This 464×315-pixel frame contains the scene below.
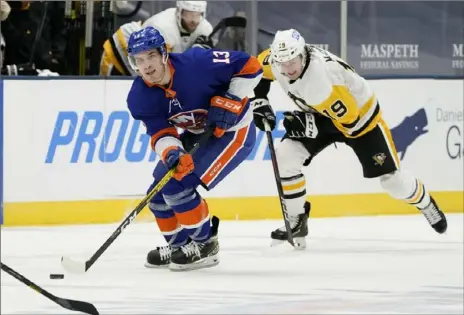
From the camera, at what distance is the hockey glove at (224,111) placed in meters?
3.66

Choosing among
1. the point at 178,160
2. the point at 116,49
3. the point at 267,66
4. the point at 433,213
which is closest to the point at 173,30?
the point at 116,49

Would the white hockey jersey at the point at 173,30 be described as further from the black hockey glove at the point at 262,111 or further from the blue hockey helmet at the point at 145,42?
the blue hockey helmet at the point at 145,42

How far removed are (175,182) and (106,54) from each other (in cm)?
198

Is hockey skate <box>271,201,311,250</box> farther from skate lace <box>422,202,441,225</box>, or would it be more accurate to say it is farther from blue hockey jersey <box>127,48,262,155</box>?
blue hockey jersey <box>127,48,262,155</box>

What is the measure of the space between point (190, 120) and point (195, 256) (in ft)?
1.63

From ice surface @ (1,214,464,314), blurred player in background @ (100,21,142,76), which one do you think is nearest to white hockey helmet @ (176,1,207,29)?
blurred player in background @ (100,21,142,76)

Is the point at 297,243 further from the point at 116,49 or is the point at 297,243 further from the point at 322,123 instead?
the point at 116,49

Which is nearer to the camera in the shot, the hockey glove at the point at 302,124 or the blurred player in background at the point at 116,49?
the hockey glove at the point at 302,124

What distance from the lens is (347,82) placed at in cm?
418

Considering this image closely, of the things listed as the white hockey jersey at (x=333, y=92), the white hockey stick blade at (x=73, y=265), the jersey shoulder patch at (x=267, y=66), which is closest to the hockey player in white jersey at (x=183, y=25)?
the jersey shoulder patch at (x=267, y=66)

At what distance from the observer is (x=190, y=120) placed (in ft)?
12.5

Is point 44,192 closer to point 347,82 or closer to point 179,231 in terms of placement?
point 179,231

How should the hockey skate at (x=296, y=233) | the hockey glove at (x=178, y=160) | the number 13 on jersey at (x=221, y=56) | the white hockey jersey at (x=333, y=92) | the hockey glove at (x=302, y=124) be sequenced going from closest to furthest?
the hockey glove at (x=178, y=160) → the number 13 on jersey at (x=221, y=56) → the white hockey jersey at (x=333, y=92) → the hockey glove at (x=302, y=124) → the hockey skate at (x=296, y=233)

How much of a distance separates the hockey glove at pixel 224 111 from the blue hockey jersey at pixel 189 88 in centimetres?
4
